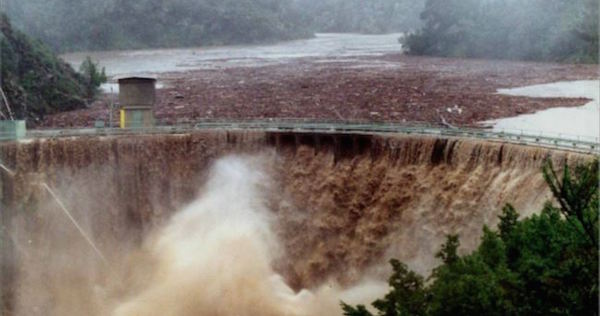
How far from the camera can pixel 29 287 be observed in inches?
1515

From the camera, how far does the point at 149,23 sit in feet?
380

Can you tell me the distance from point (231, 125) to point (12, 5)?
70854mm

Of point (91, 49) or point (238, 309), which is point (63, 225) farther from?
point (91, 49)

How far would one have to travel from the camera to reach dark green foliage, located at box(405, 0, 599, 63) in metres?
81.3

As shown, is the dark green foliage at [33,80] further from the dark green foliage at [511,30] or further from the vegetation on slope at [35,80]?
the dark green foliage at [511,30]

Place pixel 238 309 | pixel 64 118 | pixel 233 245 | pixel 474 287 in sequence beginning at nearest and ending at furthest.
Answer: pixel 474 287, pixel 238 309, pixel 233 245, pixel 64 118

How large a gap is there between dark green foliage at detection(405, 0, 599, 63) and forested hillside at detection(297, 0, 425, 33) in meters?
25.1

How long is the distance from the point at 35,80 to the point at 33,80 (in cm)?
21

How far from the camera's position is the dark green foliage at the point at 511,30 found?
267ft

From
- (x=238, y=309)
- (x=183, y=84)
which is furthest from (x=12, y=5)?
(x=238, y=309)

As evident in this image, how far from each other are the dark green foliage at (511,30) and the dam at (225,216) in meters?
45.9

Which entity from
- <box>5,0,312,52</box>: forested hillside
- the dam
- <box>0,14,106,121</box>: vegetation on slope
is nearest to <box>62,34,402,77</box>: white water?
<box>5,0,312,52</box>: forested hillside

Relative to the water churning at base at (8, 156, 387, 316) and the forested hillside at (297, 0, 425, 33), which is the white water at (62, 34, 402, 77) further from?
the water churning at base at (8, 156, 387, 316)

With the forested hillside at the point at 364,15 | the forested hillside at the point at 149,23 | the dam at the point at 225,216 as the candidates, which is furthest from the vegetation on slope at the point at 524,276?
the forested hillside at the point at 364,15
